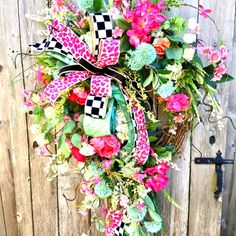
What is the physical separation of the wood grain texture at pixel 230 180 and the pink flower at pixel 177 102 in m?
0.33

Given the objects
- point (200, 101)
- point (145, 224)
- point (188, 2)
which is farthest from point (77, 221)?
point (188, 2)

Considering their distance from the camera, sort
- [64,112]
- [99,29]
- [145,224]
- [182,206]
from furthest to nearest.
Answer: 1. [182,206]
2. [145,224]
3. [64,112]
4. [99,29]

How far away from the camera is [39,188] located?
159 centimetres

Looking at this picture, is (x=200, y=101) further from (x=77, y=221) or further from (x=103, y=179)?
(x=77, y=221)

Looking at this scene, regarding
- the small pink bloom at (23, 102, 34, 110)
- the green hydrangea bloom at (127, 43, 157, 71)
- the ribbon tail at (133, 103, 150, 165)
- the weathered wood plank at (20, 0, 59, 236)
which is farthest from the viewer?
the weathered wood plank at (20, 0, 59, 236)

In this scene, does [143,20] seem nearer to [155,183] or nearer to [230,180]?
[155,183]

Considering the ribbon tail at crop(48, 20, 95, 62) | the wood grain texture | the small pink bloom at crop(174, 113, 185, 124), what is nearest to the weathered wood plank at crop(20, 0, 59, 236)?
the ribbon tail at crop(48, 20, 95, 62)

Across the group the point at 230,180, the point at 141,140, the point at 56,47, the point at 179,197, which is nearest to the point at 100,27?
the point at 56,47

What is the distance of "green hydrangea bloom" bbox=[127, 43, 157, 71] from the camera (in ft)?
3.61

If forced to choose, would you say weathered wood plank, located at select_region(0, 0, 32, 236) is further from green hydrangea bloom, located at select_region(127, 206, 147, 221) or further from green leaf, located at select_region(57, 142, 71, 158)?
green hydrangea bloom, located at select_region(127, 206, 147, 221)

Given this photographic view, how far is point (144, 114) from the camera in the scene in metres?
1.28

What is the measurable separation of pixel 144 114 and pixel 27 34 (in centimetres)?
56

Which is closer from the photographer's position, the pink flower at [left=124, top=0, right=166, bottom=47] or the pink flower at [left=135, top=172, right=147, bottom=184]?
the pink flower at [left=124, top=0, right=166, bottom=47]

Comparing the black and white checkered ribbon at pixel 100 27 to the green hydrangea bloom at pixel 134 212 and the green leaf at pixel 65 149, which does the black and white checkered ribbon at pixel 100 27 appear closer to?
the green leaf at pixel 65 149
